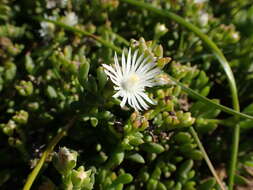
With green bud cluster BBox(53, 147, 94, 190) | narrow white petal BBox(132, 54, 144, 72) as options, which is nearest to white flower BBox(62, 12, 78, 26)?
narrow white petal BBox(132, 54, 144, 72)

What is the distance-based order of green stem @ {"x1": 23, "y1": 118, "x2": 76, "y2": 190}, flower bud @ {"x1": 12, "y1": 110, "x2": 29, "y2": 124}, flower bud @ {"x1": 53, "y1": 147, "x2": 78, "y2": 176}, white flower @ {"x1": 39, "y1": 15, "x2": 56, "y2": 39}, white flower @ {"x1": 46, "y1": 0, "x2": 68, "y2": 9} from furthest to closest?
1. white flower @ {"x1": 46, "y1": 0, "x2": 68, "y2": 9}
2. white flower @ {"x1": 39, "y1": 15, "x2": 56, "y2": 39}
3. flower bud @ {"x1": 12, "y1": 110, "x2": 29, "y2": 124}
4. green stem @ {"x1": 23, "y1": 118, "x2": 76, "y2": 190}
5. flower bud @ {"x1": 53, "y1": 147, "x2": 78, "y2": 176}

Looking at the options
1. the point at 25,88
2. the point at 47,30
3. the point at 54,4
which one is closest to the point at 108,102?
the point at 25,88

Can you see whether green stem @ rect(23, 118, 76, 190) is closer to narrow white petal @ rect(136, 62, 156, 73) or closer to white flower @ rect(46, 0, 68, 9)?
narrow white petal @ rect(136, 62, 156, 73)

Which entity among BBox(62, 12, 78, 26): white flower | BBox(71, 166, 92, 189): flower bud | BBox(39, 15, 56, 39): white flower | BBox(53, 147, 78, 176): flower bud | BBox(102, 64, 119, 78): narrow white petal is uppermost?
BBox(62, 12, 78, 26): white flower

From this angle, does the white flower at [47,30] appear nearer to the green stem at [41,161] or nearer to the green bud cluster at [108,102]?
the green bud cluster at [108,102]

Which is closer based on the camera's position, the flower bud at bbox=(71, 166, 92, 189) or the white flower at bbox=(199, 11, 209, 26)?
the flower bud at bbox=(71, 166, 92, 189)

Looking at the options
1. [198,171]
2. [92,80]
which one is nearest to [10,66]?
[92,80]

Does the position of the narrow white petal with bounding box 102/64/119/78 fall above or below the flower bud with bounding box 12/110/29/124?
below

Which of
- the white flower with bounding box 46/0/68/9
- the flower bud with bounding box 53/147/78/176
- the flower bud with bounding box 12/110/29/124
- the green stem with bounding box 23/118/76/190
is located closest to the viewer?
the flower bud with bounding box 53/147/78/176

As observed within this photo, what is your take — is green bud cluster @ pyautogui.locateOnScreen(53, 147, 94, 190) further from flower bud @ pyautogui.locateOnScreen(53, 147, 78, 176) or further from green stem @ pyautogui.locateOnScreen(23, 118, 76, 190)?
green stem @ pyautogui.locateOnScreen(23, 118, 76, 190)

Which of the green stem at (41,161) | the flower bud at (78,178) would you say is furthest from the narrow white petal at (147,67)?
the flower bud at (78,178)

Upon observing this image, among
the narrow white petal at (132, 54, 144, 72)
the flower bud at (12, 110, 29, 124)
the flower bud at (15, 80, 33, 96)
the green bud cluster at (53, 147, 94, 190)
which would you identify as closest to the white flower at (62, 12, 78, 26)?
the flower bud at (15, 80, 33, 96)
